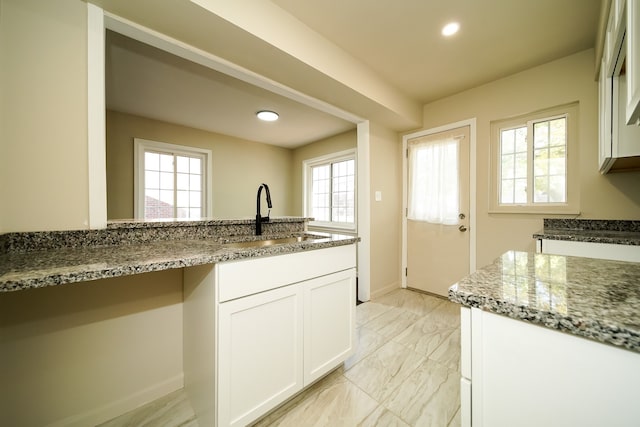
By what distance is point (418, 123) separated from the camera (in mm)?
3135

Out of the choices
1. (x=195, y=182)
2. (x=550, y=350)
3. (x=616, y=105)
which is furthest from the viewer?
(x=195, y=182)

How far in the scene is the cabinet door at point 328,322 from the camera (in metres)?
1.43

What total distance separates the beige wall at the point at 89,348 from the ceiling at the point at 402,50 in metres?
2.01

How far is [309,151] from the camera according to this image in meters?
5.00

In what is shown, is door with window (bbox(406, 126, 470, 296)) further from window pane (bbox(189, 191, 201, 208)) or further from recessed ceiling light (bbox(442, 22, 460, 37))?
window pane (bbox(189, 191, 201, 208))

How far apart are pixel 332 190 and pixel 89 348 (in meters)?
3.84

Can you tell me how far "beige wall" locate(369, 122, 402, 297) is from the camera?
304 centimetres

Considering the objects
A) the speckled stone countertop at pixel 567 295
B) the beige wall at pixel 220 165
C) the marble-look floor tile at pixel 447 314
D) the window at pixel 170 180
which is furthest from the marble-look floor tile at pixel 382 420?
the window at pixel 170 180

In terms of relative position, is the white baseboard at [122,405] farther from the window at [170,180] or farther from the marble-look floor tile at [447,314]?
the window at [170,180]

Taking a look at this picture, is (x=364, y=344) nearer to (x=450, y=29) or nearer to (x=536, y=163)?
(x=536, y=163)

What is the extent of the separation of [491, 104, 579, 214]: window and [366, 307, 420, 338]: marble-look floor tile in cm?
151

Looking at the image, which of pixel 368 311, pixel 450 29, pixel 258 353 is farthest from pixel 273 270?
pixel 450 29

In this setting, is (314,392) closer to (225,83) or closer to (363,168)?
(363,168)

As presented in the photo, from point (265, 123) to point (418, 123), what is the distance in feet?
7.43
